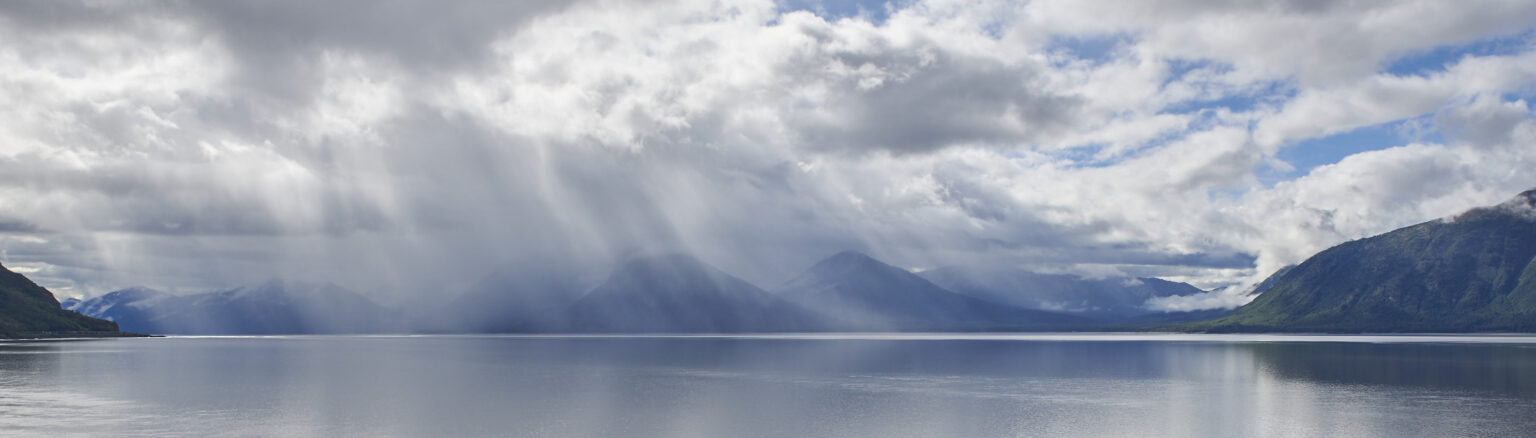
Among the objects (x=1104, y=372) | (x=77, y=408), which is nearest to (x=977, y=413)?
(x=1104, y=372)

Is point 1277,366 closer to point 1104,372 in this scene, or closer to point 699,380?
point 1104,372

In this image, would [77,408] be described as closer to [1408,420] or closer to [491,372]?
[491,372]

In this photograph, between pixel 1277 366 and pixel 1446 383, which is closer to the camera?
pixel 1446 383

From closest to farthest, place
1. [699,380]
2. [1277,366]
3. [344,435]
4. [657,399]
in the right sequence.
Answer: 1. [344,435]
2. [657,399]
3. [699,380]
4. [1277,366]

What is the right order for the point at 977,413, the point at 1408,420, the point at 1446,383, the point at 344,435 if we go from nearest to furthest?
1. the point at 344,435
2. the point at 1408,420
3. the point at 977,413
4. the point at 1446,383

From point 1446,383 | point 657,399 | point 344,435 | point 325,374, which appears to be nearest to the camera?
point 344,435

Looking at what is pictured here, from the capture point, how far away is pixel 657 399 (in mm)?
87875

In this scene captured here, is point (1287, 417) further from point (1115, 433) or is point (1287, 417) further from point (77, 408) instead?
point (77, 408)

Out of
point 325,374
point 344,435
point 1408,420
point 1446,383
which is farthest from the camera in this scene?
point 325,374

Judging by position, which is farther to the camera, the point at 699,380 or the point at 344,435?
the point at 699,380

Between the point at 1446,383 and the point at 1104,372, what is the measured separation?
127 feet

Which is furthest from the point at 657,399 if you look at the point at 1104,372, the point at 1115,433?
the point at 1104,372

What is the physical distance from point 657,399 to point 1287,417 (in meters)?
51.9

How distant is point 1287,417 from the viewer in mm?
73188
